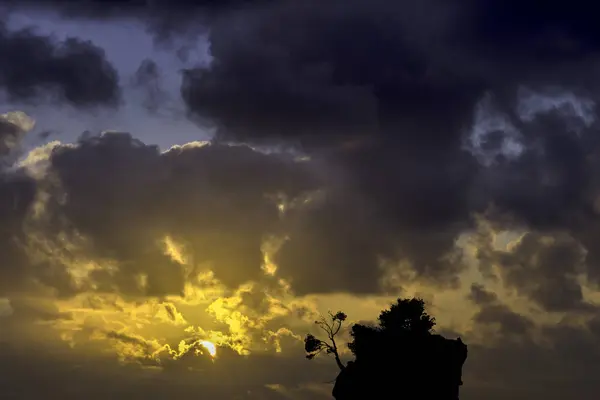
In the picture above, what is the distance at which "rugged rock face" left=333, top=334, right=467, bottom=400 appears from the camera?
417ft

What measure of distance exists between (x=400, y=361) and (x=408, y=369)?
4.98 ft

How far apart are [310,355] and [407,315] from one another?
14102 millimetres

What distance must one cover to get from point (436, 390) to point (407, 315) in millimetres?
10581

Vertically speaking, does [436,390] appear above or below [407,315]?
below

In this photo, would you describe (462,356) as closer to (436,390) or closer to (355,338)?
(436,390)

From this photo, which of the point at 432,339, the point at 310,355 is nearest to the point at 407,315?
the point at 432,339

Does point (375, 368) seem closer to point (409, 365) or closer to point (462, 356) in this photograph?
point (409, 365)

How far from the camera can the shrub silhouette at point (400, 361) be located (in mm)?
127312

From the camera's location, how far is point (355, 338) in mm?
130250

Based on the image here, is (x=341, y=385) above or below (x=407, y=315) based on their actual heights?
below

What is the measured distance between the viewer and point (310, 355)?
430ft

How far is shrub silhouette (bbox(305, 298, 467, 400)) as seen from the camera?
127 metres

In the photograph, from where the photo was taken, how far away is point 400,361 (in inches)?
5000

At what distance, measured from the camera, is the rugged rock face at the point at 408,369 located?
12725 cm
